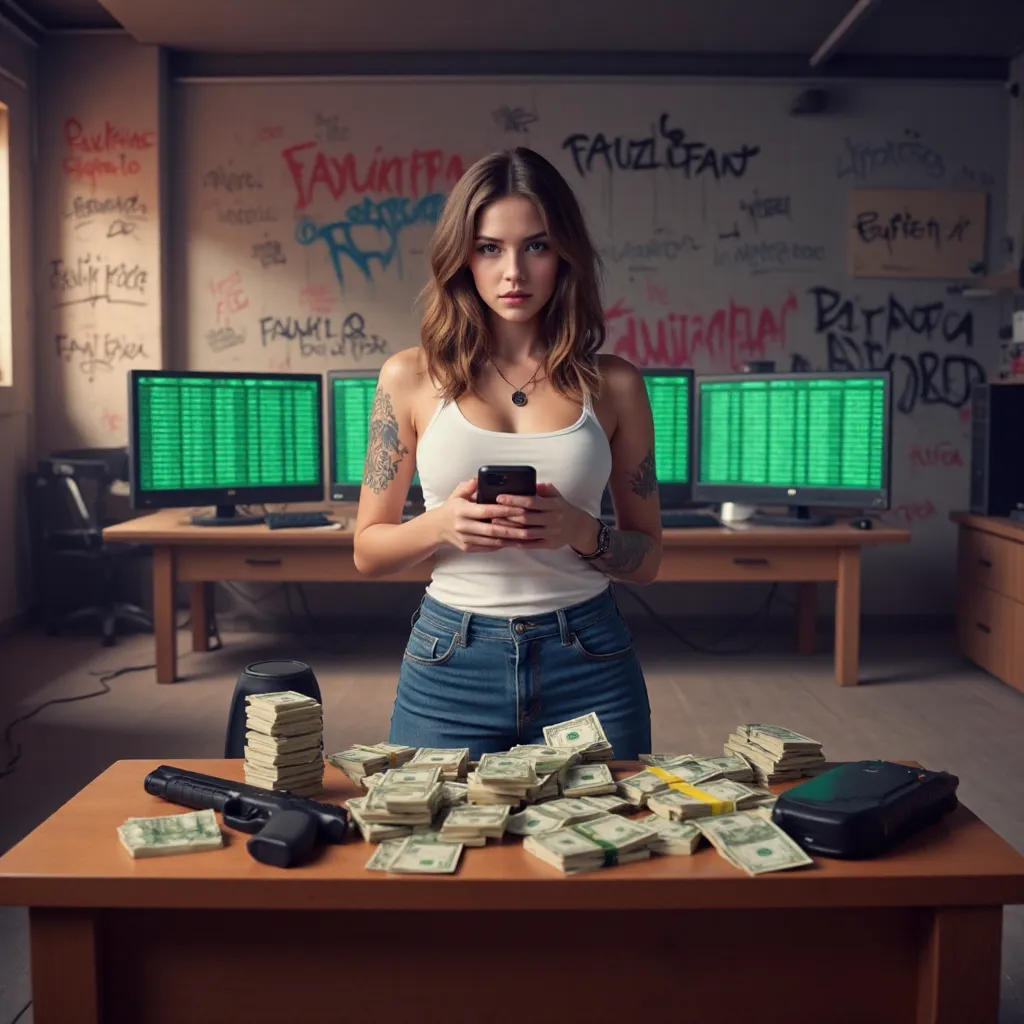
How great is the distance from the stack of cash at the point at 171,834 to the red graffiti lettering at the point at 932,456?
15.6 feet

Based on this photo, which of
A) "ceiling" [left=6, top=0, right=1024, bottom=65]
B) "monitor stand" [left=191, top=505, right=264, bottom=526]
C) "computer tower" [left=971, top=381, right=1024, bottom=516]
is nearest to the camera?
"monitor stand" [left=191, top=505, right=264, bottom=526]

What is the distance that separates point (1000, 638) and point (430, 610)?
10.9ft

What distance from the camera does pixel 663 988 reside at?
119cm

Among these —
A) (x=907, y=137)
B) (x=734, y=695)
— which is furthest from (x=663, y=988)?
(x=907, y=137)

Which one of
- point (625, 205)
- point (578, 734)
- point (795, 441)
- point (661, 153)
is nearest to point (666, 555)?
point (795, 441)

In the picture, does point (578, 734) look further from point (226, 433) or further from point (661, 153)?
point (661, 153)

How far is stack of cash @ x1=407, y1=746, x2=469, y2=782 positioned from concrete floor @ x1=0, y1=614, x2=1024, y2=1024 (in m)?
1.34

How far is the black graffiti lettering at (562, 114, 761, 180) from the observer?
5.30 meters

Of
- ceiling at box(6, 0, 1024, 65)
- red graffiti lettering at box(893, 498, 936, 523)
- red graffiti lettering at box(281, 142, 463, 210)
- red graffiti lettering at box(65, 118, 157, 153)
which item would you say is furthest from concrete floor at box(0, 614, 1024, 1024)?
ceiling at box(6, 0, 1024, 65)

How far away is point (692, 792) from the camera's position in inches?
53.7

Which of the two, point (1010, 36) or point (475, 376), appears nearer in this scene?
point (475, 376)

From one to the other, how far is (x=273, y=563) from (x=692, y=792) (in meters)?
3.03

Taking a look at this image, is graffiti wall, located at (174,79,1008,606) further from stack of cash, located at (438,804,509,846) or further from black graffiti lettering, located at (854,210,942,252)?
stack of cash, located at (438,804,509,846)

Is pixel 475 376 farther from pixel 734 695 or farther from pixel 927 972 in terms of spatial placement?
pixel 734 695
